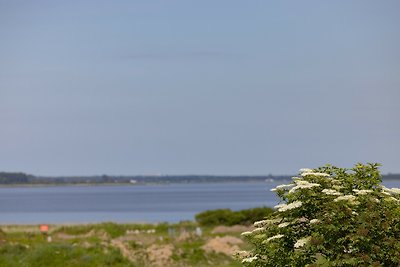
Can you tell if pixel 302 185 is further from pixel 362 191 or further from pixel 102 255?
pixel 102 255

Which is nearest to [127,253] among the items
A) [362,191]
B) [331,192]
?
[331,192]

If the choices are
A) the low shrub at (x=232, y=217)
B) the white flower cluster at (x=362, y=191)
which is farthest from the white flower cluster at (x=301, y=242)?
the low shrub at (x=232, y=217)

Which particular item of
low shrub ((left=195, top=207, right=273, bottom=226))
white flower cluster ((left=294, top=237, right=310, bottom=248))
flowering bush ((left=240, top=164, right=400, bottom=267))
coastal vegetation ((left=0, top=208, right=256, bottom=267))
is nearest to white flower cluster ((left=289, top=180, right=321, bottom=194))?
flowering bush ((left=240, top=164, right=400, bottom=267))

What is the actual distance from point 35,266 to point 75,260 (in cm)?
148

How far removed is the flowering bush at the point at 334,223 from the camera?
13.4 metres

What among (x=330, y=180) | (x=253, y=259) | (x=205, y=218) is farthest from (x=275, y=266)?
(x=205, y=218)

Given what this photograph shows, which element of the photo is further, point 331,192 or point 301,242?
point 301,242

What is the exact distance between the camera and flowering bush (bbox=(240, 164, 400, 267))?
43.9 feet

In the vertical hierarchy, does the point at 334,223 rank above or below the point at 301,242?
above

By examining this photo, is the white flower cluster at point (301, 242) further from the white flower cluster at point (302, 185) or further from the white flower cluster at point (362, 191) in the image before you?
the white flower cluster at point (362, 191)

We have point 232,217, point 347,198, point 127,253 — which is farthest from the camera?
point 232,217

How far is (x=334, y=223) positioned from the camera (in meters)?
13.4

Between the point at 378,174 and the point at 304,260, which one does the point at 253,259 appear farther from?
the point at 378,174

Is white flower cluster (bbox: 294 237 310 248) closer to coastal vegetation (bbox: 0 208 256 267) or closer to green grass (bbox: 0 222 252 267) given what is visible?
coastal vegetation (bbox: 0 208 256 267)
